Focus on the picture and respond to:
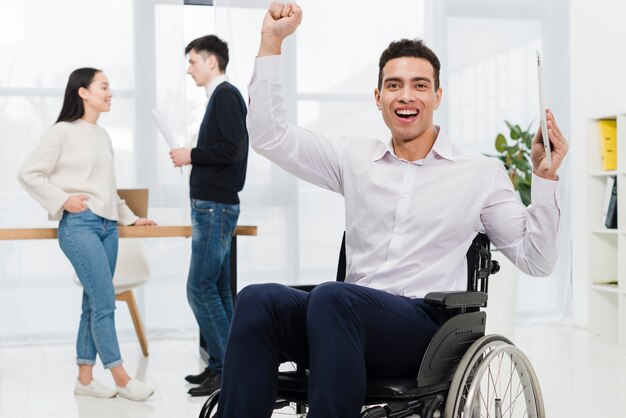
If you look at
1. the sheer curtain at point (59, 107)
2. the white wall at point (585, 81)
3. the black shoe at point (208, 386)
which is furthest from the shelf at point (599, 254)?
the sheer curtain at point (59, 107)

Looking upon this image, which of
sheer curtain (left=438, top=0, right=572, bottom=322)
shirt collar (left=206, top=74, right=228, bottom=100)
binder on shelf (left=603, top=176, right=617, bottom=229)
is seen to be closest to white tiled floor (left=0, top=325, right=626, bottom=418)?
sheer curtain (left=438, top=0, right=572, bottom=322)

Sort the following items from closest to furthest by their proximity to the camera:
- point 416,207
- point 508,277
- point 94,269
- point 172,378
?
point 416,207 < point 94,269 < point 172,378 < point 508,277

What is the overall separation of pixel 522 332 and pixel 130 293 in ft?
7.38

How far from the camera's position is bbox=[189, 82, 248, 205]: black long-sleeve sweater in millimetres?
3291

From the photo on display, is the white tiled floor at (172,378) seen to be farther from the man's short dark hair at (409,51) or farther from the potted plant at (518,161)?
the man's short dark hair at (409,51)

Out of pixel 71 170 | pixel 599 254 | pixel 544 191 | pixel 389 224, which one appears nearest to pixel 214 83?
pixel 71 170

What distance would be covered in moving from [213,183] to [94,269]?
0.55m

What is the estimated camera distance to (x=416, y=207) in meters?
1.99

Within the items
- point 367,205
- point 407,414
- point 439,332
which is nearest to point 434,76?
point 367,205

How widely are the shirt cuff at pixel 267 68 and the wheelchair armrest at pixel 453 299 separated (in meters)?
0.60

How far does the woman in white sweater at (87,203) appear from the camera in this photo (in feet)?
10.4

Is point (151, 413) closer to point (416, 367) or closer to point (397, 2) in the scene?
point (416, 367)

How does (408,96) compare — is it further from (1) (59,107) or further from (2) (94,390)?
(1) (59,107)

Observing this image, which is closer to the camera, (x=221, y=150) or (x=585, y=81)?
(x=221, y=150)
